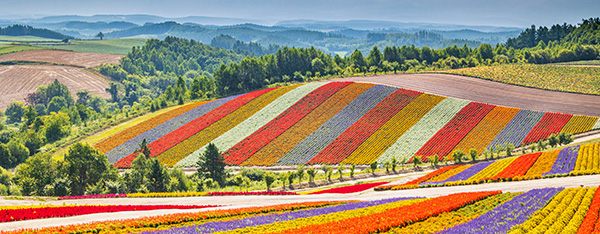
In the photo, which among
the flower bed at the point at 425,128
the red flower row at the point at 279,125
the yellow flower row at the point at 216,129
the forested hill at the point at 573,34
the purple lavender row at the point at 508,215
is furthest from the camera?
the forested hill at the point at 573,34

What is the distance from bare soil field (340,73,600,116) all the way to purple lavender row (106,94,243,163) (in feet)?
135

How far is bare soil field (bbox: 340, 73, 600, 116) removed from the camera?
77.1 meters

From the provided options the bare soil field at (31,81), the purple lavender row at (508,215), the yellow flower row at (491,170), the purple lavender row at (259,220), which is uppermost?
the purple lavender row at (508,215)

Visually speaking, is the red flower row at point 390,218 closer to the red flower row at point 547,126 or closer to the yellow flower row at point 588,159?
the yellow flower row at point 588,159

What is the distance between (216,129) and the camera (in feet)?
273

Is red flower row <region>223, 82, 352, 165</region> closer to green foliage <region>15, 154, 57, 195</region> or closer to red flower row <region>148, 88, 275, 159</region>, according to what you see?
red flower row <region>148, 88, 275, 159</region>

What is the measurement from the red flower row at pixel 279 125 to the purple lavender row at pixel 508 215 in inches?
1870

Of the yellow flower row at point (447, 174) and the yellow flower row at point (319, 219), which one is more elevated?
the yellow flower row at point (319, 219)

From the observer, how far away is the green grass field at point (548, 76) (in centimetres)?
9384

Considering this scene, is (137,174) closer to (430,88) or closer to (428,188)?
(428,188)

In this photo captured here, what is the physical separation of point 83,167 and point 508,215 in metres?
48.9

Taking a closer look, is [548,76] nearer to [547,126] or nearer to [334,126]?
[547,126]

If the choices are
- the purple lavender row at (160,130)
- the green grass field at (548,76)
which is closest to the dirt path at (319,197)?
the purple lavender row at (160,130)

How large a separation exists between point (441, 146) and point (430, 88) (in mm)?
30295
